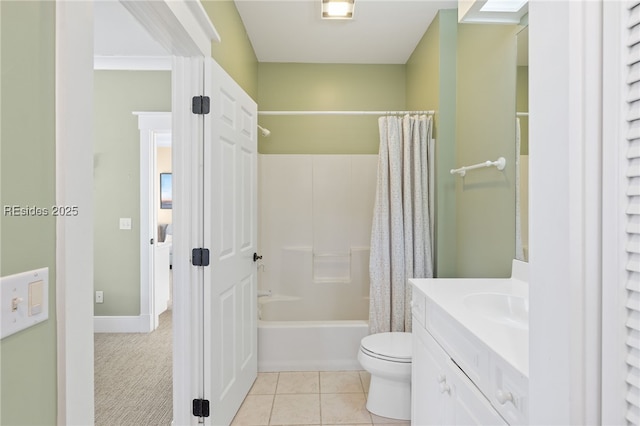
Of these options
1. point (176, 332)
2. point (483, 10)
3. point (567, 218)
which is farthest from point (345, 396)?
point (483, 10)

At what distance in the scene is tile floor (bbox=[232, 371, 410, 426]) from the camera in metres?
2.06

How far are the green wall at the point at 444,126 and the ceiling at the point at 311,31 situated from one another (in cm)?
15

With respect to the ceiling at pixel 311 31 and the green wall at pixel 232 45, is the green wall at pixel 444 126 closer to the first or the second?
the ceiling at pixel 311 31

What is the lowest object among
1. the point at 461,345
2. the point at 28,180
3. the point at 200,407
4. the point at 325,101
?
the point at 200,407

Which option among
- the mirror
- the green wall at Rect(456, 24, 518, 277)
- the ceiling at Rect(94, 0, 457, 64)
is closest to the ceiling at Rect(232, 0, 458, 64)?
the ceiling at Rect(94, 0, 457, 64)

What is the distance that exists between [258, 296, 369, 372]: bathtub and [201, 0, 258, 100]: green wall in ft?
6.17

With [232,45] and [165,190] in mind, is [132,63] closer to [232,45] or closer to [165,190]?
[232,45]

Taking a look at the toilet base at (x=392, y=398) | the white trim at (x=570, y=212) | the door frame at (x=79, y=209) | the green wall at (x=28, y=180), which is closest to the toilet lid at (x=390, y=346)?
the toilet base at (x=392, y=398)

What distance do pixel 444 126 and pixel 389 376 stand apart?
5.47 ft

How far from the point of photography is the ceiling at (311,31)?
2.37 metres

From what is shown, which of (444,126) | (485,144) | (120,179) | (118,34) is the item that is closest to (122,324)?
(120,179)

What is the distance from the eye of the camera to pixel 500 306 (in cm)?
150

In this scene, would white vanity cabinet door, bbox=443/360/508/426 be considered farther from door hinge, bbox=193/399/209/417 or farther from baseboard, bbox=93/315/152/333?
baseboard, bbox=93/315/152/333

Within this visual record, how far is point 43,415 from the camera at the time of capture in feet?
2.34
